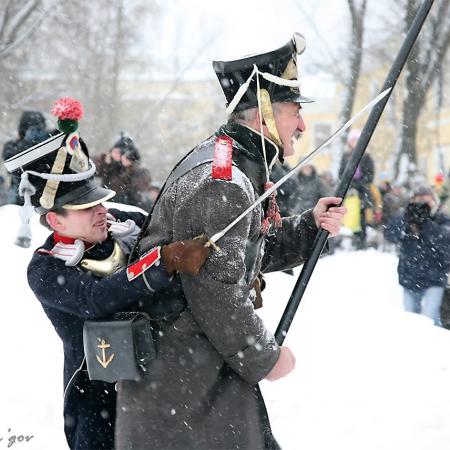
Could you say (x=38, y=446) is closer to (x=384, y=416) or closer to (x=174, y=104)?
(x=384, y=416)

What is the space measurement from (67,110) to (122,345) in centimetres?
92

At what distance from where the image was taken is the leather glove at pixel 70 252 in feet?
8.62

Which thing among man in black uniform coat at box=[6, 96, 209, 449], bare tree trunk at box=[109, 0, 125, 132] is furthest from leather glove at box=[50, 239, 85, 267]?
bare tree trunk at box=[109, 0, 125, 132]

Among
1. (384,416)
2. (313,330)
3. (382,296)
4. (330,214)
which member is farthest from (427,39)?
(330,214)

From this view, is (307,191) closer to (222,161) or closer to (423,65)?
(222,161)

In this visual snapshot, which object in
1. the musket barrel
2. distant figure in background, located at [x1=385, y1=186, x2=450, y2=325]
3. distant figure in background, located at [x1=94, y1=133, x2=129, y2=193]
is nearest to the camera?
the musket barrel

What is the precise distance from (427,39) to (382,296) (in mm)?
11186

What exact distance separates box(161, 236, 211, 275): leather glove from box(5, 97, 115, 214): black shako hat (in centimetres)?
59

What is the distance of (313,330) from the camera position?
6.55 metres

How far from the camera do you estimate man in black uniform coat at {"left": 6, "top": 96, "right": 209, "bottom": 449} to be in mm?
2434

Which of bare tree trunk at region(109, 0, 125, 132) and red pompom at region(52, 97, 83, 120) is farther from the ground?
red pompom at region(52, 97, 83, 120)

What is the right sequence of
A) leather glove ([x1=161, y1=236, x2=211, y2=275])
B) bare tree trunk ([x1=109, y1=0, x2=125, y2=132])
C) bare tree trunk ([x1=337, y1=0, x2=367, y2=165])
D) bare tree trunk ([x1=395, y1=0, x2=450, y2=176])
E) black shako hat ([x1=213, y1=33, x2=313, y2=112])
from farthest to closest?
1. bare tree trunk ([x1=109, y1=0, x2=125, y2=132])
2. bare tree trunk ([x1=337, y1=0, x2=367, y2=165])
3. bare tree trunk ([x1=395, y1=0, x2=450, y2=176])
4. black shako hat ([x1=213, y1=33, x2=313, y2=112])
5. leather glove ([x1=161, y1=236, x2=211, y2=275])

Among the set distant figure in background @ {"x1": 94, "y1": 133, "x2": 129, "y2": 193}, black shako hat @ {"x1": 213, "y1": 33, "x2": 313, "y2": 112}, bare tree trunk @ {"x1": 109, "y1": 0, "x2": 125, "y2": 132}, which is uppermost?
black shako hat @ {"x1": 213, "y1": 33, "x2": 313, "y2": 112}

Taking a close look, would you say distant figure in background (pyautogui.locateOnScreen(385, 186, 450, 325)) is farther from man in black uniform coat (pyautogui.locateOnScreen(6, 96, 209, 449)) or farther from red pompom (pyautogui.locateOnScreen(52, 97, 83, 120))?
red pompom (pyautogui.locateOnScreen(52, 97, 83, 120))
